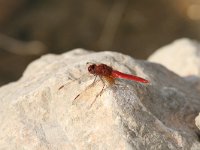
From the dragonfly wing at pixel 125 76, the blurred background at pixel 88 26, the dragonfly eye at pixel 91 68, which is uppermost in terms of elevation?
the dragonfly wing at pixel 125 76

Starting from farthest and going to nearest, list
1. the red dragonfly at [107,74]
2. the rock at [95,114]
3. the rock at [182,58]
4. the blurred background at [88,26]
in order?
the blurred background at [88,26]
the rock at [182,58]
the red dragonfly at [107,74]
the rock at [95,114]

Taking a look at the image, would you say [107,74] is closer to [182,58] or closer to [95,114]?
[95,114]

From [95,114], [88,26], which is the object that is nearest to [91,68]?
[95,114]

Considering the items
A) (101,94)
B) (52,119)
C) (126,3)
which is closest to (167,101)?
(101,94)

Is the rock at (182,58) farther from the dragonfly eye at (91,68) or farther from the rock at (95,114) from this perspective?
the dragonfly eye at (91,68)

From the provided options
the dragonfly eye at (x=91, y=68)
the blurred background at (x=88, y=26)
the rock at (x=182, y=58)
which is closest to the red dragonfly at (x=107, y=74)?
the dragonfly eye at (x=91, y=68)

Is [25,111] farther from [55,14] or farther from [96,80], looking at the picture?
[55,14]
